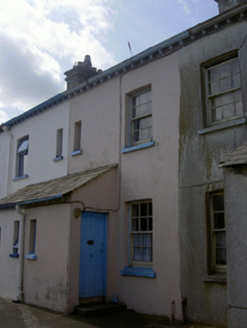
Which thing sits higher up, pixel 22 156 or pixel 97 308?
pixel 22 156

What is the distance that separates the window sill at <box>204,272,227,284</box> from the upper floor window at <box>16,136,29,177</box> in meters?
11.1

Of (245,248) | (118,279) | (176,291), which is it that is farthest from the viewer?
(118,279)

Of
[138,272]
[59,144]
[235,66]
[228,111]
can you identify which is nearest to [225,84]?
[235,66]

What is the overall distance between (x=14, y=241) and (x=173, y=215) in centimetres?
704

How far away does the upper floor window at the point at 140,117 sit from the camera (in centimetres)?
1198

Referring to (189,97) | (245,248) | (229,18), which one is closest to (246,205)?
(245,248)

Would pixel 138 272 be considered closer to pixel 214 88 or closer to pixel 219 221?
pixel 219 221

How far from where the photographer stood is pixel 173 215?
10.3m

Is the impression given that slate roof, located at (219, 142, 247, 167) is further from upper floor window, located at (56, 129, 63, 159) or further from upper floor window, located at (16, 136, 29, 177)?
upper floor window, located at (16, 136, 29, 177)

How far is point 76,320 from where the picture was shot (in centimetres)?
995

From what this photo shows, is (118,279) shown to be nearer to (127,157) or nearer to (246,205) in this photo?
(127,157)

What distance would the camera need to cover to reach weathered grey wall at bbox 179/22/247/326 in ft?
30.1

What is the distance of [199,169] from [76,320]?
16.1ft

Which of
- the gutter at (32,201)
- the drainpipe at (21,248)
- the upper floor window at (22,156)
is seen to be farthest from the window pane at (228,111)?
the upper floor window at (22,156)
